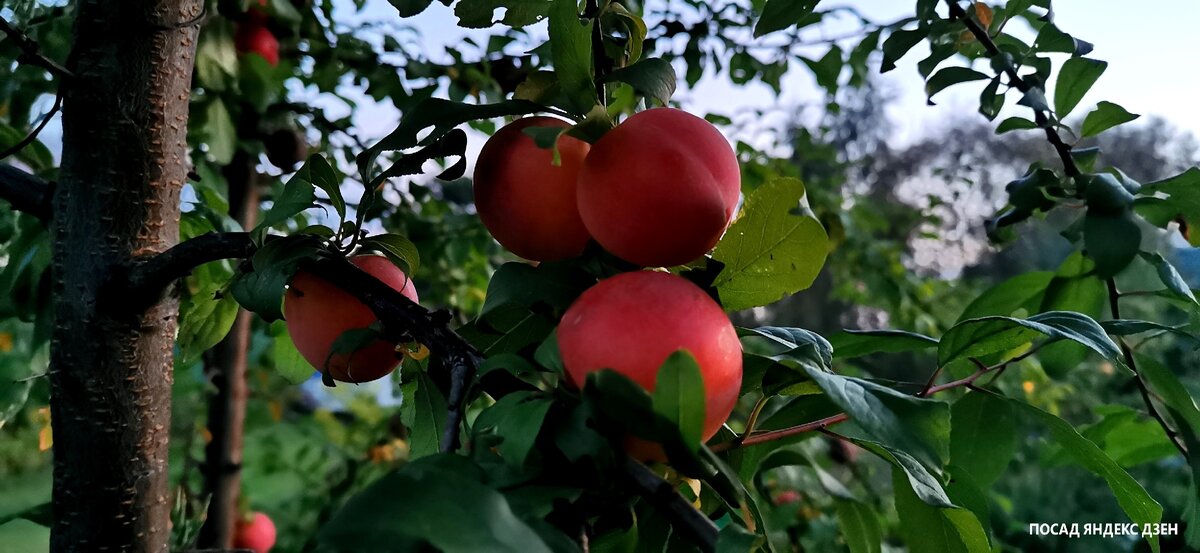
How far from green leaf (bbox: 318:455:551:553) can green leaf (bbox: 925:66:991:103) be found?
35 centimetres

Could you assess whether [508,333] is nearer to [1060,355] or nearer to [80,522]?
[80,522]

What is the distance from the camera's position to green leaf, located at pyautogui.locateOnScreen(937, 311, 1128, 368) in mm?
272

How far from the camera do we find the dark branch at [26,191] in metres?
0.39

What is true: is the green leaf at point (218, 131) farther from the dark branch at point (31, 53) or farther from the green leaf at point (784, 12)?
the green leaf at point (784, 12)

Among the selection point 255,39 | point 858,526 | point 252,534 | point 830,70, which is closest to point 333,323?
point 858,526

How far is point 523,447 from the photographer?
0.62 ft

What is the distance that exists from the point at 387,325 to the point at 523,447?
9 centimetres

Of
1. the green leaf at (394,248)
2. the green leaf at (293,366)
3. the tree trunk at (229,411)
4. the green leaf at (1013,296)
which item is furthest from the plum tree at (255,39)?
the green leaf at (1013,296)

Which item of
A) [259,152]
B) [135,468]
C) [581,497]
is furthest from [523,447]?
[259,152]

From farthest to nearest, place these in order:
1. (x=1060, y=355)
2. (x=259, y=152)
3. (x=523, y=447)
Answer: (x=259, y=152), (x=1060, y=355), (x=523, y=447)

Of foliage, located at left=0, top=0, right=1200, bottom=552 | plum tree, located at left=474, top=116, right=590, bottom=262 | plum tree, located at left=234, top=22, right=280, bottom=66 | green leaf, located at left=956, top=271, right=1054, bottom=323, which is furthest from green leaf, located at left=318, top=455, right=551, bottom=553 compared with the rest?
plum tree, located at left=234, top=22, right=280, bottom=66

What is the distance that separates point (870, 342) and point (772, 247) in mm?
172

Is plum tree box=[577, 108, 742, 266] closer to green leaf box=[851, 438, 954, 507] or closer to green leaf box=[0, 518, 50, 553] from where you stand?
green leaf box=[851, 438, 954, 507]

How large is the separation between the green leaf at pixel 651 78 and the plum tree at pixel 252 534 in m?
0.93
